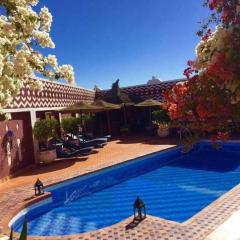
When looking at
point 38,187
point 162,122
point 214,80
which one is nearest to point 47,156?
point 38,187

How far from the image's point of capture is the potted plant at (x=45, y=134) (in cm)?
1442

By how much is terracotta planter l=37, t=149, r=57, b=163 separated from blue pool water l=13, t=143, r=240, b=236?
11.6 ft

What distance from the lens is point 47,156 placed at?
1501 centimetres

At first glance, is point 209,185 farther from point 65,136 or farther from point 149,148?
point 65,136

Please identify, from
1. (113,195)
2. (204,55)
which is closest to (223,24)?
(204,55)

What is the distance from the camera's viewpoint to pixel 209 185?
10.6m

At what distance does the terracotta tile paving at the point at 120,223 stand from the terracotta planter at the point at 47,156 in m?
0.83

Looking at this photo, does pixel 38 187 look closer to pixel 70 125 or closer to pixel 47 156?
pixel 47 156

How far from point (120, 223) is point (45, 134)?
8.60 m

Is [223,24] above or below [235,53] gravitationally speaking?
above

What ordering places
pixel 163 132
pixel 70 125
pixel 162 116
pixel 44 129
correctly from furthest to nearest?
pixel 163 132, pixel 162 116, pixel 70 125, pixel 44 129

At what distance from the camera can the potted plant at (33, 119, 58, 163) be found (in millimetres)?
14422

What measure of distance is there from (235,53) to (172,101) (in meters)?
1.43

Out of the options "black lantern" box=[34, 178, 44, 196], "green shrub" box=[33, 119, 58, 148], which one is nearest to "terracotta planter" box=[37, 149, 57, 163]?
"green shrub" box=[33, 119, 58, 148]
